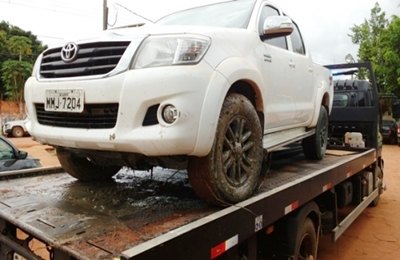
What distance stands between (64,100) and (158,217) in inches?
39.3

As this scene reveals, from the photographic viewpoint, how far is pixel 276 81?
340 centimetres

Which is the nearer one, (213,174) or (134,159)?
(213,174)

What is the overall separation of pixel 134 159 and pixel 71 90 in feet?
2.03

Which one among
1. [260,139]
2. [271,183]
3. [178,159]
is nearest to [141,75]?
[178,159]

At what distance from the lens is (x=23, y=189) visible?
3.21 metres

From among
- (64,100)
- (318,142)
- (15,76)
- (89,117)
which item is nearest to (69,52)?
(64,100)

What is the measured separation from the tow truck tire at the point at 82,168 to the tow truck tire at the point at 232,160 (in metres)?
1.33

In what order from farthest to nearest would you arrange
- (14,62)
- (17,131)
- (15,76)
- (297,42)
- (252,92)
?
(15,76) < (14,62) < (17,131) < (297,42) < (252,92)

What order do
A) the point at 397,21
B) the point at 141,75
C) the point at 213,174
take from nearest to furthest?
the point at 141,75 → the point at 213,174 → the point at 397,21

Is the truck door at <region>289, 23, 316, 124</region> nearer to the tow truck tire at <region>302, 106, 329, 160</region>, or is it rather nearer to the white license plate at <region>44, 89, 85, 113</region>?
the tow truck tire at <region>302, 106, 329, 160</region>

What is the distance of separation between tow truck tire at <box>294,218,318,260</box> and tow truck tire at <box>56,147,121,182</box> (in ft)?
5.99

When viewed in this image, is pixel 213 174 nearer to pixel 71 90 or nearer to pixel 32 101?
pixel 71 90

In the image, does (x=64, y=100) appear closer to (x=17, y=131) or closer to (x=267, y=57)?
(x=267, y=57)

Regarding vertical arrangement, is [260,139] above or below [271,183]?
above
